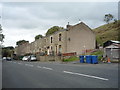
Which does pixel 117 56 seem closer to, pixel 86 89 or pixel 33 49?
pixel 86 89

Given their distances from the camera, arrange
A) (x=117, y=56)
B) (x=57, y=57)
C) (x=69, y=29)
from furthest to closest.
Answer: (x=69, y=29) < (x=57, y=57) < (x=117, y=56)

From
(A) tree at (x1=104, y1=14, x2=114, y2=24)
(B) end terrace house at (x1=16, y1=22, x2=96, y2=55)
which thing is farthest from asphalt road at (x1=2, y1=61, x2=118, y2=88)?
(A) tree at (x1=104, y1=14, x2=114, y2=24)

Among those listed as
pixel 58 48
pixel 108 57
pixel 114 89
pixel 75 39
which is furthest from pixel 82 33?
pixel 114 89

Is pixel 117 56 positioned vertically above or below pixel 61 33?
below

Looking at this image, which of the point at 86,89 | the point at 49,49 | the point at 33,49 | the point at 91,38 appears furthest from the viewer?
the point at 33,49

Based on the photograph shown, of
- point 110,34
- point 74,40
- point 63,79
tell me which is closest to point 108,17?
point 110,34

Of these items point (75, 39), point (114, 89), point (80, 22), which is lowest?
point (114, 89)

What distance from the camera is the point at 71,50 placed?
162ft

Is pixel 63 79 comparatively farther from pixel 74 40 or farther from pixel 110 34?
pixel 110 34

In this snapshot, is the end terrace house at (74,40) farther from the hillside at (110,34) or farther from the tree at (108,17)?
the tree at (108,17)

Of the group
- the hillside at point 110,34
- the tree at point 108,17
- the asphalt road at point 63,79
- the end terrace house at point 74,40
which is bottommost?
the asphalt road at point 63,79

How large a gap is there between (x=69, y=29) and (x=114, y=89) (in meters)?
42.0

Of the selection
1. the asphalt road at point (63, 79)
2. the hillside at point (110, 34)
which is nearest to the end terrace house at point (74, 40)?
the hillside at point (110, 34)

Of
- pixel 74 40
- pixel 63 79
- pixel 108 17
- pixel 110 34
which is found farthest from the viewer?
pixel 108 17
